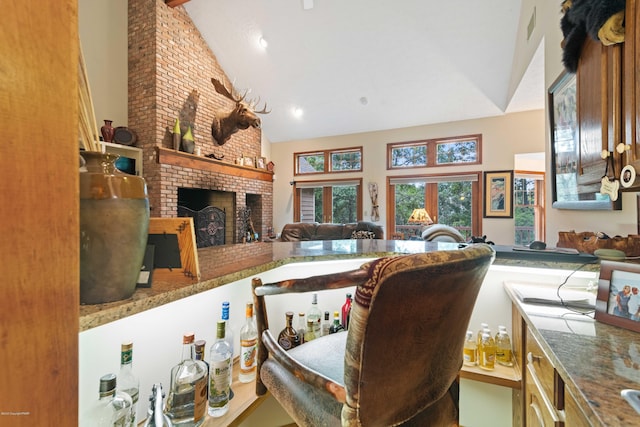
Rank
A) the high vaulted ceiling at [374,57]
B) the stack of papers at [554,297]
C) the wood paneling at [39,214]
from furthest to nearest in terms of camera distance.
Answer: the high vaulted ceiling at [374,57], the stack of papers at [554,297], the wood paneling at [39,214]

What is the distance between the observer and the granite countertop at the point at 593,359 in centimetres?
52

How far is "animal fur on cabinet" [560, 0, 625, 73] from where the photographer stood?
946 mm

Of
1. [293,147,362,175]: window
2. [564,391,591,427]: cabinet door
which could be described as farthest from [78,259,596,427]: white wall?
[293,147,362,175]: window

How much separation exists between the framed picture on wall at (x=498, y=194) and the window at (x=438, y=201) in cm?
16

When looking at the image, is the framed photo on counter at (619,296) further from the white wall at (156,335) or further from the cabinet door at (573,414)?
the white wall at (156,335)

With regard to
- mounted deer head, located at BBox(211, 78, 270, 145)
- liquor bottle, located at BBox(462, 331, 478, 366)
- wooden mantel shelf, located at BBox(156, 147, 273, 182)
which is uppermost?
mounted deer head, located at BBox(211, 78, 270, 145)

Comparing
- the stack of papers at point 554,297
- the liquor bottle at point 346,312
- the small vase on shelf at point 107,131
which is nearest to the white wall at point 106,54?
the small vase on shelf at point 107,131

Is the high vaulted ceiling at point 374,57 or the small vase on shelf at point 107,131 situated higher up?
the high vaulted ceiling at point 374,57

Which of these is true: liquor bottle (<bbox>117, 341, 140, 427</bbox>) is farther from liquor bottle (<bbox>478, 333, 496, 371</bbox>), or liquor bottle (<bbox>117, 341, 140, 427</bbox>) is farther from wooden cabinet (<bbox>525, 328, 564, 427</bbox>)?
liquor bottle (<bbox>478, 333, 496, 371</bbox>)

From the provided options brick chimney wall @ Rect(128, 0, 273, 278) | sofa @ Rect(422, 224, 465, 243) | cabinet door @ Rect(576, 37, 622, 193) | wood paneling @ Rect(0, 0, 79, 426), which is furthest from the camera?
brick chimney wall @ Rect(128, 0, 273, 278)

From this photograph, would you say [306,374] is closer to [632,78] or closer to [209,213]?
[632,78]

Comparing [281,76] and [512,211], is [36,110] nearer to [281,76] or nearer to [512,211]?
[281,76]

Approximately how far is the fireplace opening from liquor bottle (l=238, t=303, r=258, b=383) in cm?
407

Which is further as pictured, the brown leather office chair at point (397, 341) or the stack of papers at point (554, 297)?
the stack of papers at point (554, 297)
